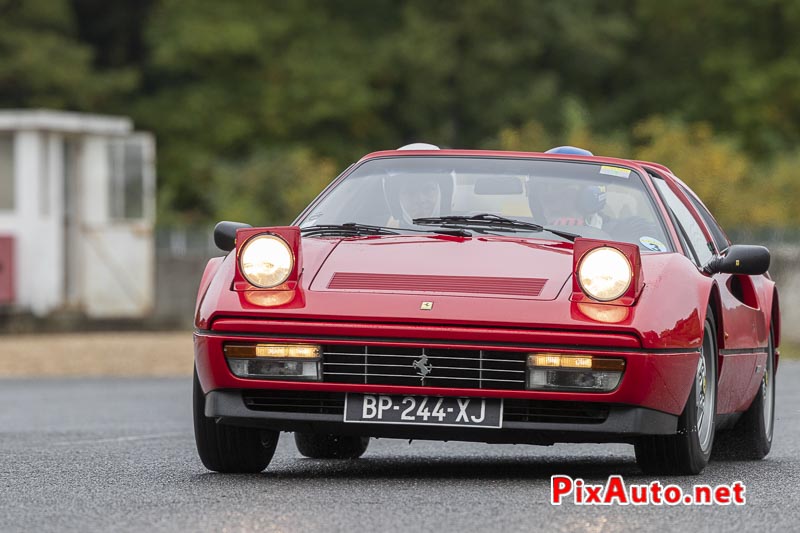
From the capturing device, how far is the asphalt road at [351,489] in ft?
19.9

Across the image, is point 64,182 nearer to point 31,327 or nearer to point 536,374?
point 31,327

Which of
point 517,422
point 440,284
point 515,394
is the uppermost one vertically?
point 440,284

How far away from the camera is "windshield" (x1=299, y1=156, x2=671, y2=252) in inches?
312

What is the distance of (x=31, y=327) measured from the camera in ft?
99.1

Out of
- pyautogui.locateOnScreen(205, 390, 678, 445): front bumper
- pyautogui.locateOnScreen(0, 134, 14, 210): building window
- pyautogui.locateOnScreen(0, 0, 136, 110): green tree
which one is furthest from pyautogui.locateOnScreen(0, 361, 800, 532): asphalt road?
pyautogui.locateOnScreen(0, 0, 136, 110): green tree

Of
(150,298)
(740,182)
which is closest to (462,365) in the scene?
(150,298)

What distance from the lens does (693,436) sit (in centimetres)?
743

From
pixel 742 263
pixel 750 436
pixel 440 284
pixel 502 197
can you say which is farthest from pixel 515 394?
pixel 750 436

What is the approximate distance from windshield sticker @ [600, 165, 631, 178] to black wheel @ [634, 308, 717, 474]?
2.89 feet

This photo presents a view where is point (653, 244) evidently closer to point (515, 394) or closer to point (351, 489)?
point (515, 394)

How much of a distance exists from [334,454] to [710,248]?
2.07m

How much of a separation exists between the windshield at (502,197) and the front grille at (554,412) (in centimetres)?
91

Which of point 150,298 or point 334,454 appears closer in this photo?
point 334,454

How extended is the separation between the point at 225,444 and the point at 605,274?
5.71 ft
